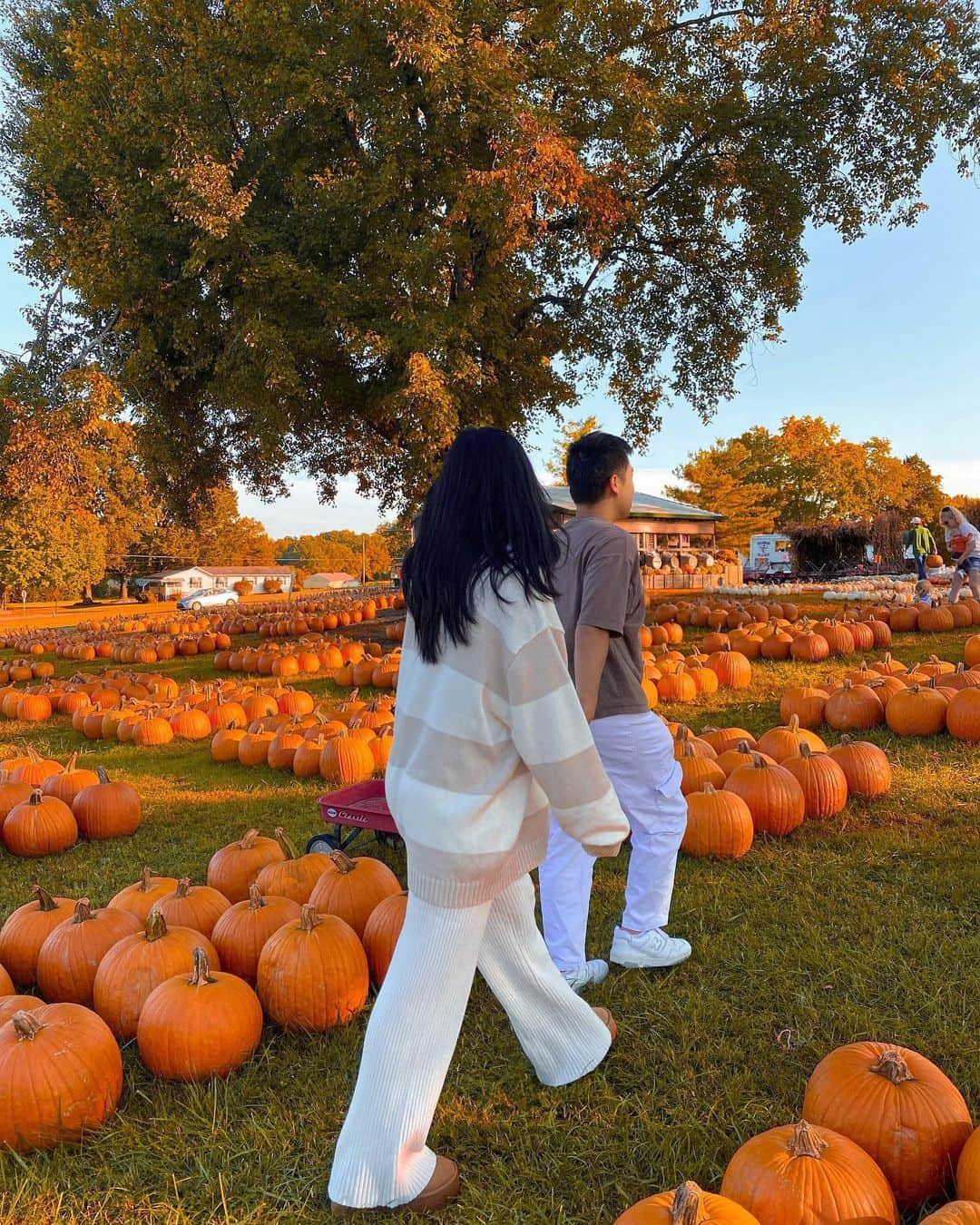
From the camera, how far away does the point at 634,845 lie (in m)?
3.10

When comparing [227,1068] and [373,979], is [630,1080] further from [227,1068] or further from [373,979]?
[227,1068]

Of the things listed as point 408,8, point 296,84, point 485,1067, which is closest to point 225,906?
point 485,1067

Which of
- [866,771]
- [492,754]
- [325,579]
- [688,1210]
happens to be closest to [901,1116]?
[688,1210]

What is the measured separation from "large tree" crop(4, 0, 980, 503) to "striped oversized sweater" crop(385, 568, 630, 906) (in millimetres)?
7612

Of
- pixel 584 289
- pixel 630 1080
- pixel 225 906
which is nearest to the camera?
pixel 630 1080

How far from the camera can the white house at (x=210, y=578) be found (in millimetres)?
83125

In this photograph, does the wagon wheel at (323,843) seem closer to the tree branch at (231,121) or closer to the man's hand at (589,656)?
the man's hand at (589,656)

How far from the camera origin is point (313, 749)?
241 inches

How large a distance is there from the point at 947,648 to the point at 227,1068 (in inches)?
344

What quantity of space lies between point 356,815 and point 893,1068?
8.82 feet

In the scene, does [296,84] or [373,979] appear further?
[296,84]

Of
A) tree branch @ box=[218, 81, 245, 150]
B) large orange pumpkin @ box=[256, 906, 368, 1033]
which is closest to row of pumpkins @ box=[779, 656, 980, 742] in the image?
large orange pumpkin @ box=[256, 906, 368, 1033]

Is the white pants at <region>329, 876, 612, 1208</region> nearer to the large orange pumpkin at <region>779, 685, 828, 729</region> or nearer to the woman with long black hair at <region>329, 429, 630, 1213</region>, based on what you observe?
the woman with long black hair at <region>329, 429, 630, 1213</region>

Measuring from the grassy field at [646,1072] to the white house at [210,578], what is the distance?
269 ft
